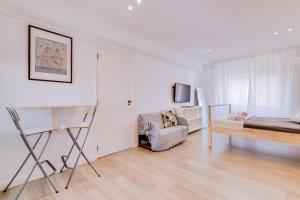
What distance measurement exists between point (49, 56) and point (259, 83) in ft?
16.8

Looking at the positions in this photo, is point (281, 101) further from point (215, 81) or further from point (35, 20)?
point (35, 20)

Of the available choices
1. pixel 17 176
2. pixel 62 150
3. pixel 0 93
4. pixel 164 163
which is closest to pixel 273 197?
pixel 164 163

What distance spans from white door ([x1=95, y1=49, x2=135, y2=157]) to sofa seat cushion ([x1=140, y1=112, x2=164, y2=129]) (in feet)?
0.99

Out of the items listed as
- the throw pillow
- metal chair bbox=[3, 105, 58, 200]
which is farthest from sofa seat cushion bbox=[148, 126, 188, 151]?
metal chair bbox=[3, 105, 58, 200]

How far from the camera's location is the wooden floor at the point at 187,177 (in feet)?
5.97

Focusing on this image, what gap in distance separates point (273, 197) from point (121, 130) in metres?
2.52

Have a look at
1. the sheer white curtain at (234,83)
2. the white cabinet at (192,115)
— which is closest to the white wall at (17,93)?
the white cabinet at (192,115)

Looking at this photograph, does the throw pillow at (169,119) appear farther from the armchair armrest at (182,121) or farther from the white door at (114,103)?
the white door at (114,103)

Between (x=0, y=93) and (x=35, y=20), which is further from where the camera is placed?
(x=35, y=20)

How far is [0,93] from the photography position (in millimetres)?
1912

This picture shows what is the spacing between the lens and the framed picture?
2.12 meters

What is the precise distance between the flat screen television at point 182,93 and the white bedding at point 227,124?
1558mm

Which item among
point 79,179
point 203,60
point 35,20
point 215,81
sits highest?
point 203,60

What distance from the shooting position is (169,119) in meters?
3.95
